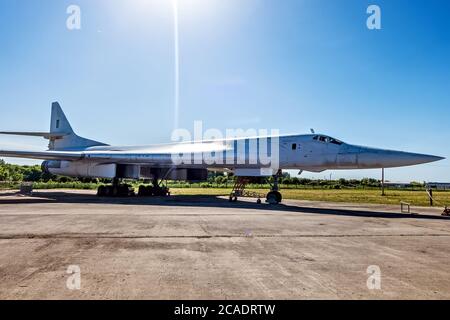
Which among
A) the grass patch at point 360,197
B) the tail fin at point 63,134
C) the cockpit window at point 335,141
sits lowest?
the grass patch at point 360,197

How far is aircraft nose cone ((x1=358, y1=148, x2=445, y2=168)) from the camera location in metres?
11.5

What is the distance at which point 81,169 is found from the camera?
20859 mm

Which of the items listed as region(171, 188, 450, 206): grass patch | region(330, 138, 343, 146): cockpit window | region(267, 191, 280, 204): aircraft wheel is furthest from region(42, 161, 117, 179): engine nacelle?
region(330, 138, 343, 146): cockpit window

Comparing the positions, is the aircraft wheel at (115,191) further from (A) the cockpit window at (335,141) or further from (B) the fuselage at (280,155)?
(A) the cockpit window at (335,141)

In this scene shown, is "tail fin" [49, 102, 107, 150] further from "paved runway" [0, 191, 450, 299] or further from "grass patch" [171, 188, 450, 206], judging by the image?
"paved runway" [0, 191, 450, 299]

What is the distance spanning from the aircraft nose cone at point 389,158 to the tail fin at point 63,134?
21007mm

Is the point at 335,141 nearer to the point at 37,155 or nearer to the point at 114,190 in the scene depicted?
the point at 114,190

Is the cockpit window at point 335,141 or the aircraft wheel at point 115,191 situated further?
the aircraft wheel at point 115,191

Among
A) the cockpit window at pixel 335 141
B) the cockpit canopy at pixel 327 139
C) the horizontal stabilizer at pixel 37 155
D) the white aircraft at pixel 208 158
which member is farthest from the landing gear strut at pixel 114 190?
the cockpit window at pixel 335 141

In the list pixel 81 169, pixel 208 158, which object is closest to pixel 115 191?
pixel 81 169

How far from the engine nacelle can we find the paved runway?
12098 mm

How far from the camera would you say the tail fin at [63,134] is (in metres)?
25.8

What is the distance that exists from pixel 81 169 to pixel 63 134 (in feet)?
21.9

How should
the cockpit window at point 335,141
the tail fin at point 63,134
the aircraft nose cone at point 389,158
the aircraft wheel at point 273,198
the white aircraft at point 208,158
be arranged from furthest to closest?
the tail fin at point 63,134
the aircraft wheel at point 273,198
the cockpit window at point 335,141
the white aircraft at point 208,158
the aircraft nose cone at point 389,158
